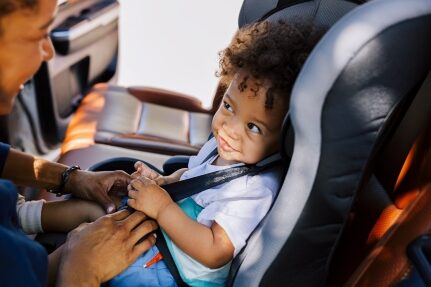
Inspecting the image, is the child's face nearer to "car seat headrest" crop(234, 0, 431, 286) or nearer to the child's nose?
the child's nose

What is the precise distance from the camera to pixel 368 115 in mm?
969

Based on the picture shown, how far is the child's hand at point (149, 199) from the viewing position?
51.0 inches

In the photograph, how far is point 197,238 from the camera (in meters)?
1.24

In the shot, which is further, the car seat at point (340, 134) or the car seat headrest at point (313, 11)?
the car seat headrest at point (313, 11)

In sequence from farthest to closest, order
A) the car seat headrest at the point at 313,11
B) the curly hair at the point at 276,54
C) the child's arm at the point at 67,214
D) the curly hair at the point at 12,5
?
the child's arm at the point at 67,214 → the car seat headrest at the point at 313,11 → the curly hair at the point at 276,54 → the curly hair at the point at 12,5

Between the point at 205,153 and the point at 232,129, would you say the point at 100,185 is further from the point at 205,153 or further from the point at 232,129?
the point at 232,129

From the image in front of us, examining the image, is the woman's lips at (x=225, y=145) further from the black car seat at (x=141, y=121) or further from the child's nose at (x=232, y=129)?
the black car seat at (x=141, y=121)

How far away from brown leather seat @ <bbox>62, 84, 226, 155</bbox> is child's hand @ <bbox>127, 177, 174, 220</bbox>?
99 centimetres

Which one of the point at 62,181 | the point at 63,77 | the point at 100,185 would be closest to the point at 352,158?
the point at 100,185

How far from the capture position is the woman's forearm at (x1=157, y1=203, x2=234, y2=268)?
4.06ft

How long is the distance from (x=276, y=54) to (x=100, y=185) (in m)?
0.65

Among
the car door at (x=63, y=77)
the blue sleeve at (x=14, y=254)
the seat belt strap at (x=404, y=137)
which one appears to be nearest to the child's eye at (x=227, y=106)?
the seat belt strap at (x=404, y=137)

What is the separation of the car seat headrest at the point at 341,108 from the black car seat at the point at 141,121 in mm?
1148

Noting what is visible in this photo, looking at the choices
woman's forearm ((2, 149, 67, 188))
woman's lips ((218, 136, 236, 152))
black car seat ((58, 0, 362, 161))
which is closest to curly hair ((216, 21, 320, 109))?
woman's lips ((218, 136, 236, 152))
